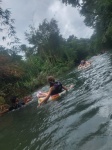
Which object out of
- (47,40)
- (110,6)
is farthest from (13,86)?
(47,40)

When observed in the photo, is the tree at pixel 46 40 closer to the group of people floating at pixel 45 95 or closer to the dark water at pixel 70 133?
the group of people floating at pixel 45 95

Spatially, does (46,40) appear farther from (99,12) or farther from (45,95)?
(45,95)

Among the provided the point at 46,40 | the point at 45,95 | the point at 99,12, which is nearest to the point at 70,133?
the point at 45,95

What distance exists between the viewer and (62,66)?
53.1 m

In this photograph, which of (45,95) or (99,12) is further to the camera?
(99,12)

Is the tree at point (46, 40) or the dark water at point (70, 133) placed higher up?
the tree at point (46, 40)

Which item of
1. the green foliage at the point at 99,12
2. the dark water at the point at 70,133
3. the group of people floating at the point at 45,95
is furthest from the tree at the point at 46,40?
the dark water at the point at 70,133

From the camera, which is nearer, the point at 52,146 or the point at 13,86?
the point at 52,146

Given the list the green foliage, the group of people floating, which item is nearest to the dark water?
the group of people floating

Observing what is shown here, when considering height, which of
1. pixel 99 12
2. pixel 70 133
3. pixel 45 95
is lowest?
pixel 70 133

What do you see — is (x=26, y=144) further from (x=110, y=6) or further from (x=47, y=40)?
(x=47, y=40)

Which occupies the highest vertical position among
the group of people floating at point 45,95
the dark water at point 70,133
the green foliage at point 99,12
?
the green foliage at point 99,12

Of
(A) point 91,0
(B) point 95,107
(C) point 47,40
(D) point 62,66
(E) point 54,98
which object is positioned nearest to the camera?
(B) point 95,107

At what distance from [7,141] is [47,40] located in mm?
49030
